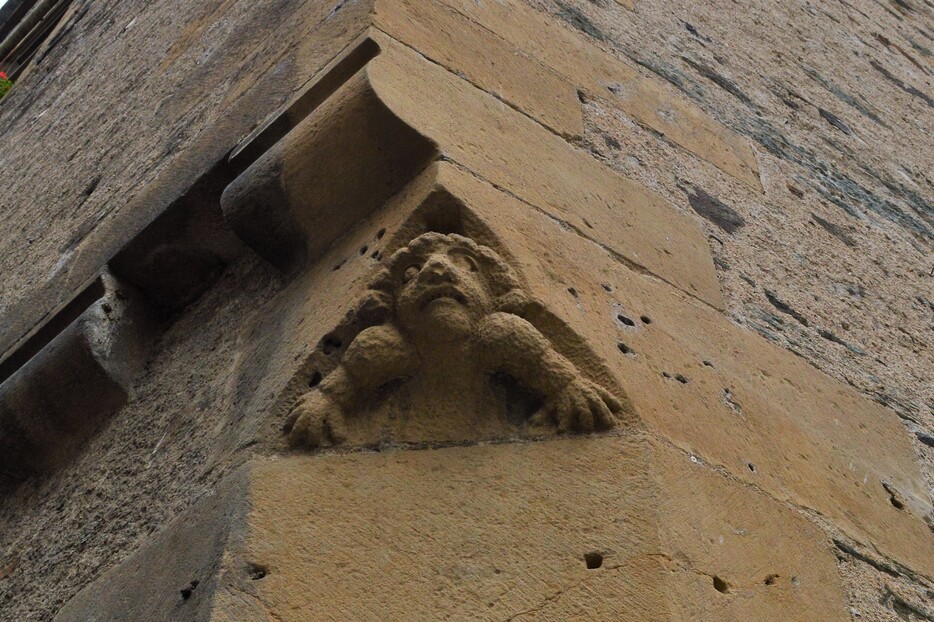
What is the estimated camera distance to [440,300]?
177 centimetres

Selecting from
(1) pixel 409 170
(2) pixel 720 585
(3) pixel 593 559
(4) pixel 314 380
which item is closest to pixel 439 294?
(4) pixel 314 380

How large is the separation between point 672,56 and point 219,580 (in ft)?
6.97

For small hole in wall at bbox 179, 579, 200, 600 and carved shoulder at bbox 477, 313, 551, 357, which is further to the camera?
carved shoulder at bbox 477, 313, 551, 357

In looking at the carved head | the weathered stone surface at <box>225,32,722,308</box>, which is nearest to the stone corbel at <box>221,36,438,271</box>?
the weathered stone surface at <box>225,32,722,308</box>

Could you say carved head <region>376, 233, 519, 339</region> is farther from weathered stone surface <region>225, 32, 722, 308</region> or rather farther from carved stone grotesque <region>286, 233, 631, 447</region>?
weathered stone surface <region>225, 32, 722, 308</region>

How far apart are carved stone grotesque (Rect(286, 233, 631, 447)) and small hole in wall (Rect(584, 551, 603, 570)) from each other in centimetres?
22

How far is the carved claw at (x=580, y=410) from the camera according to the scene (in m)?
1.71

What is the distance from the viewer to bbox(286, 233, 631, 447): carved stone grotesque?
1734 millimetres

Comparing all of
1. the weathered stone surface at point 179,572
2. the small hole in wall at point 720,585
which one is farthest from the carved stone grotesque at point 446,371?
the small hole in wall at point 720,585

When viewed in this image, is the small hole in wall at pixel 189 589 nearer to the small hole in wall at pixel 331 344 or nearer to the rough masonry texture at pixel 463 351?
the rough masonry texture at pixel 463 351

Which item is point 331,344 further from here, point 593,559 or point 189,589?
point 593,559

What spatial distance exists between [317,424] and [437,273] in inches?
11.1

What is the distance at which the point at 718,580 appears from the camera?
1611mm

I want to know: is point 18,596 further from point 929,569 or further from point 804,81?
point 804,81
